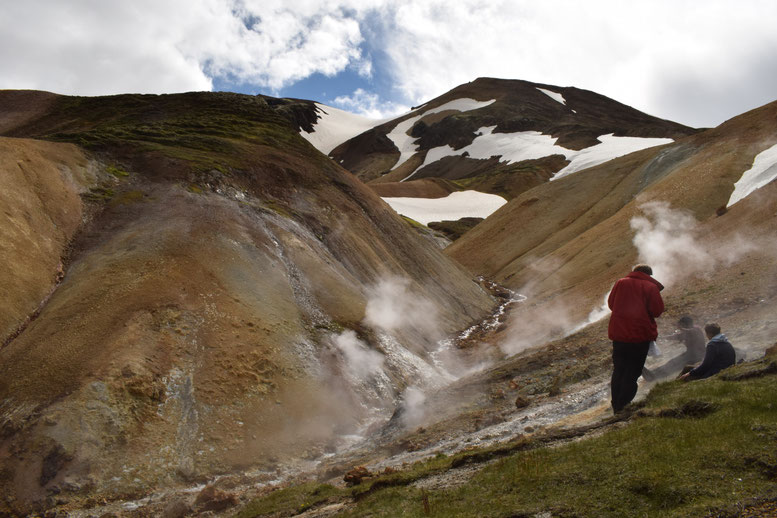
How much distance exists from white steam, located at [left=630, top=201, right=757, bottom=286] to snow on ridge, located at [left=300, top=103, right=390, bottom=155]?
5051 inches

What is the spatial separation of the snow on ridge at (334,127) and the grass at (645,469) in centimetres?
15028

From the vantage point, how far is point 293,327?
18141 mm

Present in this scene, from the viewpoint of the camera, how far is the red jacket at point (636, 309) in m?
9.08

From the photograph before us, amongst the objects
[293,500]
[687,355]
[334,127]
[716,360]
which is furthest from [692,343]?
[334,127]

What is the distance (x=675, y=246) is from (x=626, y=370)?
773 inches

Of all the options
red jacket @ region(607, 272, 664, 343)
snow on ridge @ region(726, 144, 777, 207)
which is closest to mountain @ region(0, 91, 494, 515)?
red jacket @ region(607, 272, 664, 343)

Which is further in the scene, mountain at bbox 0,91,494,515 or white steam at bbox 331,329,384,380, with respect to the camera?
white steam at bbox 331,329,384,380

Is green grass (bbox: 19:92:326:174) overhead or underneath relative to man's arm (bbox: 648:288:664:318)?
overhead

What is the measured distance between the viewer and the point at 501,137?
125 meters

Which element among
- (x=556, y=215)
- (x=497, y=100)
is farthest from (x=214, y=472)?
(x=497, y=100)

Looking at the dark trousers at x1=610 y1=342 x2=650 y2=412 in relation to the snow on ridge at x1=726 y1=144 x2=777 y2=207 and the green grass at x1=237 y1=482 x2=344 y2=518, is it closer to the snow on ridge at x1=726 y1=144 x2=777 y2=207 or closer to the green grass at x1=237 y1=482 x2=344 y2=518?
the green grass at x1=237 y1=482 x2=344 y2=518

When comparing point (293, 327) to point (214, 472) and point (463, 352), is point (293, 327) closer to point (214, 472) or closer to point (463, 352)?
point (214, 472)

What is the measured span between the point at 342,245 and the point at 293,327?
8.48 metres

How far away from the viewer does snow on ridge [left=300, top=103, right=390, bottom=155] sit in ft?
533
